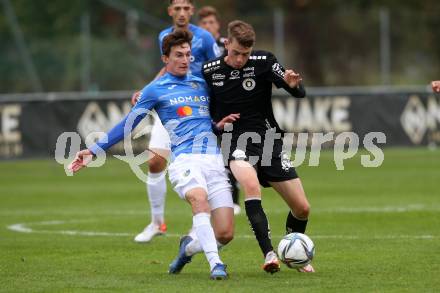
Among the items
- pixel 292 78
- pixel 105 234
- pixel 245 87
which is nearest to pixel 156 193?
pixel 105 234

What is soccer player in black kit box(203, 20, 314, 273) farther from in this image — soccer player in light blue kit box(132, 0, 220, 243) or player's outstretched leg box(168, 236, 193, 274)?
soccer player in light blue kit box(132, 0, 220, 243)

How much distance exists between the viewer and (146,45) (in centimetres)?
2862

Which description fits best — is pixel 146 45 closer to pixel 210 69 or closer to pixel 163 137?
Result: pixel 163 137

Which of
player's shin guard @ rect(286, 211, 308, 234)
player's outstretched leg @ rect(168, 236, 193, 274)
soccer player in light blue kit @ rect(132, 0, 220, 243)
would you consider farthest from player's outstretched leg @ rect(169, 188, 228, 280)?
soccer player in light blue kit @ rect(132, 0, 220, 243)

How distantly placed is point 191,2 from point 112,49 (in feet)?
55.2

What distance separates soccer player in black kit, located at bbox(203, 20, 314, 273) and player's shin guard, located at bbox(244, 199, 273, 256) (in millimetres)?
208

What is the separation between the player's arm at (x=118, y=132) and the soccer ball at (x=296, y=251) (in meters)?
1.60

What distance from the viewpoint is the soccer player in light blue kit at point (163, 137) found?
1175 cm

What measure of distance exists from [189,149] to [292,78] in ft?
3.47

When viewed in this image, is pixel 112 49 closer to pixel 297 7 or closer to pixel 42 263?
pixel 297 7

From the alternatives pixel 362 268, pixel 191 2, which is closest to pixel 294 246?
pixel 362 268

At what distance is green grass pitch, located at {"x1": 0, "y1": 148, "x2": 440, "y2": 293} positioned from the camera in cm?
856

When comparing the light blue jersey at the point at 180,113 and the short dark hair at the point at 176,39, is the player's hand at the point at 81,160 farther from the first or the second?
the short dark hair at the point at 176,39

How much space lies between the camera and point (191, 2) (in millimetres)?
11961
